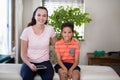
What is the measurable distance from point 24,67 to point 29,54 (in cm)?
18

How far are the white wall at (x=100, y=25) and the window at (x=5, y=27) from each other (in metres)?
0.55

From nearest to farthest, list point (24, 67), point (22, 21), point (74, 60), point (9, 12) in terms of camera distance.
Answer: point (24, 67) < point (74, 60) < point (9, 12) < point (22, 21)

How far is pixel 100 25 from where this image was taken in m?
4.54

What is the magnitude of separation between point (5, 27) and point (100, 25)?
77.8 inches

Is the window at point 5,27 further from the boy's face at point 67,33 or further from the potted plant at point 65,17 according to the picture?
the boy's face at point 67,33

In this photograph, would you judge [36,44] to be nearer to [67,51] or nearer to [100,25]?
[67,51]

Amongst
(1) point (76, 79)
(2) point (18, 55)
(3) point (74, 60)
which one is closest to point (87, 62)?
(2) point (18, 55)

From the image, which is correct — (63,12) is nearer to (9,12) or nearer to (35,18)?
(9,12)

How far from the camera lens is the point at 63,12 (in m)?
3.99

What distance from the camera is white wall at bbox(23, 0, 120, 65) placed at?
447 cm

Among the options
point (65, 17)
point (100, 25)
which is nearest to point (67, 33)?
point (65, 17)

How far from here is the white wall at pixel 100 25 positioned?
14.7ft

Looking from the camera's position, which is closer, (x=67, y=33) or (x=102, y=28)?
(x=67, y=33)

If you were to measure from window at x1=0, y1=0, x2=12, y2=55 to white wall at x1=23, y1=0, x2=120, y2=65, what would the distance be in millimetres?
545
